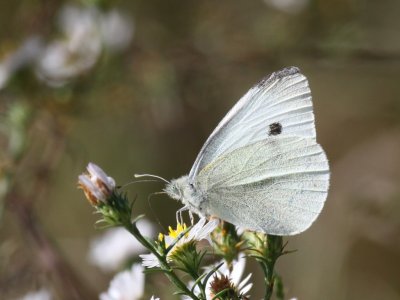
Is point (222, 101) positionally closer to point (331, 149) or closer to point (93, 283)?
point (331, 149)

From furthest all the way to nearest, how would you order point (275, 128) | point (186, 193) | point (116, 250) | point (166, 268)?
point (116, 250) < point (275, 128) < point (186, 193) < point (166, 268)

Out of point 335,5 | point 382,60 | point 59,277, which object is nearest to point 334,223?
point 382,60

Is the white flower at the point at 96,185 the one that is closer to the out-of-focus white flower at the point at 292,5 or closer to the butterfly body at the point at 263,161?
the butterfly body at the point at 263,161

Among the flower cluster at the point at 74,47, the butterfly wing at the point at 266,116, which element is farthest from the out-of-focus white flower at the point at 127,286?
the flower cluster at the point at 74,47

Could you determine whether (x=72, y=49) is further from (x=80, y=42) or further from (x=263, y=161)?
(x=263, y=161)

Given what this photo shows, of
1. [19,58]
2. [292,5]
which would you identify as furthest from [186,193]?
[292,5]

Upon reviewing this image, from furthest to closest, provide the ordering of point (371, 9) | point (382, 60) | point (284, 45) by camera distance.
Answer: point (371, 9), point (284, 45), point (382, 60)
